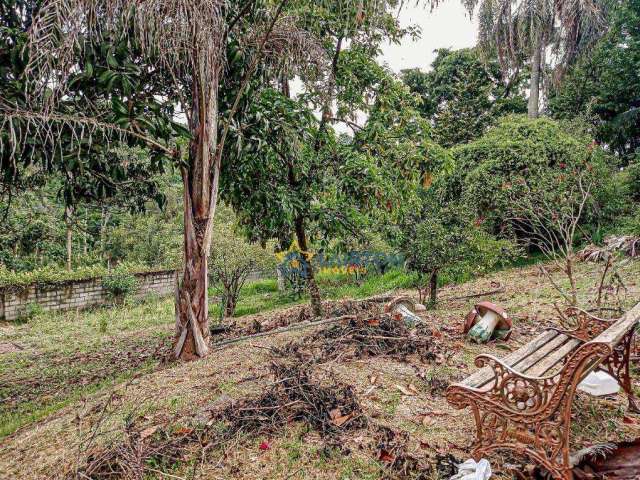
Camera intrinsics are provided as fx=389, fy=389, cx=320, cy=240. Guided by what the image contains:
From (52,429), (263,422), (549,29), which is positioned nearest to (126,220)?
(52,429)

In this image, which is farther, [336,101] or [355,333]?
[336,101]

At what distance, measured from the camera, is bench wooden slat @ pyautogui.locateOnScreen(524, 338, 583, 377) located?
8.31 feet

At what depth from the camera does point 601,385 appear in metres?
3.07

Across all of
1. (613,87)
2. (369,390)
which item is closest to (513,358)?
(369,390)

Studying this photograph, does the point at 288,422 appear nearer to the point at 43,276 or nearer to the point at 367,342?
the point at 367,342

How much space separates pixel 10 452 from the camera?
290 cm

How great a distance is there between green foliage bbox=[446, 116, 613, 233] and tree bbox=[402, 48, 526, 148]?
496 cm

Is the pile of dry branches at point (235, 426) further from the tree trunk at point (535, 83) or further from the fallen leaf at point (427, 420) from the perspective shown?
the tree trunk at point (535, 83)

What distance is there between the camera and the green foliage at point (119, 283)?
1193cm

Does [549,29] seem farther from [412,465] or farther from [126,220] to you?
[126,220]

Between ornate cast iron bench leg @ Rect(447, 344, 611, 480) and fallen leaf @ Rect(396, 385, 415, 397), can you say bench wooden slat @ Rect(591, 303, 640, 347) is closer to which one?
ornate cast iron bench leg @ Rect(447, 344, 611, 480)

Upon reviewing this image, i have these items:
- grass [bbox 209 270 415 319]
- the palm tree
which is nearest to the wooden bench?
grass [bbox 209 270 415 319]

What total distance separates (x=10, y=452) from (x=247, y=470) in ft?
6.50

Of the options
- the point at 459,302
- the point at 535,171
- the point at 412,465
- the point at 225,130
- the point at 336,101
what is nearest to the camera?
the point at 412,465
